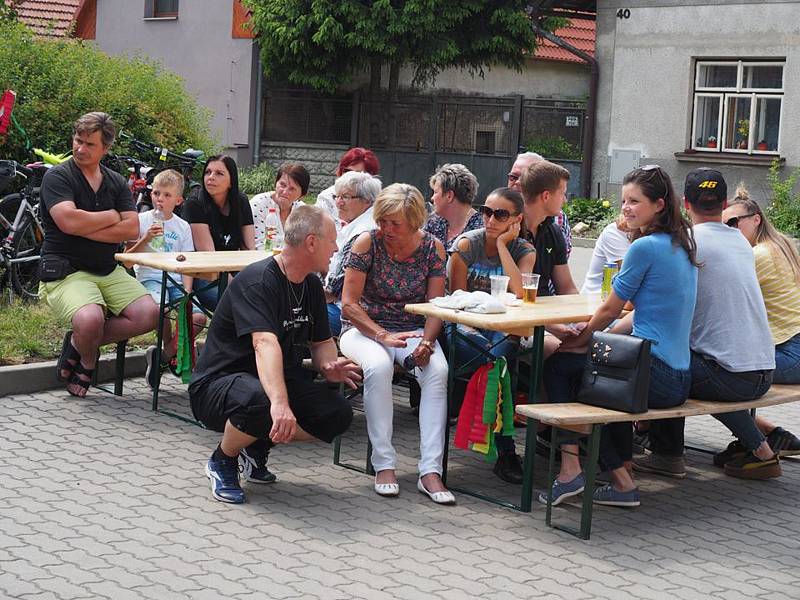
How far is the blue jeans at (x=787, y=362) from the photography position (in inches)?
274

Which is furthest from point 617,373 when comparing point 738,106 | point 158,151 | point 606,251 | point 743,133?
point 738,106

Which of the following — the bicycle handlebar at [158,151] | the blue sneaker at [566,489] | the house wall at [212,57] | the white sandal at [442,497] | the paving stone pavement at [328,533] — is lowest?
the paving stone pavement at [328,533]

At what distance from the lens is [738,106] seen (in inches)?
848

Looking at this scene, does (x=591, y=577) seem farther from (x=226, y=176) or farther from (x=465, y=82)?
(x=465, y=82)

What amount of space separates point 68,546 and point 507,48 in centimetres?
2100

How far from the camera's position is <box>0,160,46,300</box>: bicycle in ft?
33.3

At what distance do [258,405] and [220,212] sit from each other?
3312 millimetres

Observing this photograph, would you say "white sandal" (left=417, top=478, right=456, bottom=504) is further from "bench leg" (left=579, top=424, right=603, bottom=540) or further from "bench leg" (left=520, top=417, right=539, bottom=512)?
"bench leg" (left=579, top=424, right=603, bottom=540)

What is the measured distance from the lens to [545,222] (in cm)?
714

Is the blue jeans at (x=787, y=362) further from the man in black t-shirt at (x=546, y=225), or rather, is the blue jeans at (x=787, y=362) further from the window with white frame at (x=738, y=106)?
the window with white frame at (x=738, y=106)

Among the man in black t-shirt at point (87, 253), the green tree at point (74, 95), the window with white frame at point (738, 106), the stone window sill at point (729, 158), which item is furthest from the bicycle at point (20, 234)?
the window with white frame at point (738, 106)

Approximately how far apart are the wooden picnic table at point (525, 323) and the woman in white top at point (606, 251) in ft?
3.24

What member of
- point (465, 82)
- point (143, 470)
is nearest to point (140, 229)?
point (143, 470)

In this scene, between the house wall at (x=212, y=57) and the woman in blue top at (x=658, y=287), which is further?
the house wall at (x=212, y=57)
